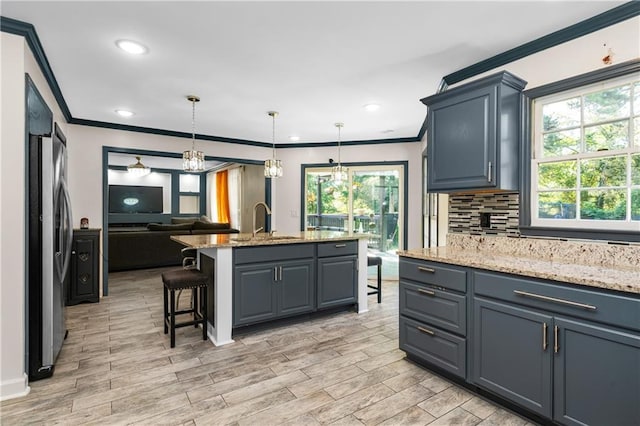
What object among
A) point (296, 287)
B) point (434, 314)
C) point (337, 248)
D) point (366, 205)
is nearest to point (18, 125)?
point (296, 287)

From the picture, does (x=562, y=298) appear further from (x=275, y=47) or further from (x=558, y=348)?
(x=275, y=47)

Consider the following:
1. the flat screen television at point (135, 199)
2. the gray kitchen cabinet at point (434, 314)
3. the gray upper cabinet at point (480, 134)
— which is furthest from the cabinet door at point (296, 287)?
the flat screen television at point (135, 199)

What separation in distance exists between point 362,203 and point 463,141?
136 inches

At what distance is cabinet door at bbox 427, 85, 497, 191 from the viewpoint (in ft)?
7.70

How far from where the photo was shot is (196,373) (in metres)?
2.41

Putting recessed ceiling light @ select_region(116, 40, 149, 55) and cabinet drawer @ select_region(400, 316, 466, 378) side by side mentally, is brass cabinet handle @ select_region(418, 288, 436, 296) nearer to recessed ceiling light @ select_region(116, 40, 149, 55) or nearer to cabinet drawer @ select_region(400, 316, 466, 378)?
cabinet drawer @ select_region(400, 316, 466, 378)

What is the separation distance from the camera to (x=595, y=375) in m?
1.57

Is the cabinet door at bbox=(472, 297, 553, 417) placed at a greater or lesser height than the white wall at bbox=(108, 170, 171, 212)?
lesser

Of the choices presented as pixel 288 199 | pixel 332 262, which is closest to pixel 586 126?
pixel 332 262

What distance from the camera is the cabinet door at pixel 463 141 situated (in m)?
2.35

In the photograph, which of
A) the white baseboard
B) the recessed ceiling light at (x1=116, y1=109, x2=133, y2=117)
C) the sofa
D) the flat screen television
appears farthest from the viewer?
the flat screen television

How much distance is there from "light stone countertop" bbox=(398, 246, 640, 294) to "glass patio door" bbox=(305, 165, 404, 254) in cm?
329

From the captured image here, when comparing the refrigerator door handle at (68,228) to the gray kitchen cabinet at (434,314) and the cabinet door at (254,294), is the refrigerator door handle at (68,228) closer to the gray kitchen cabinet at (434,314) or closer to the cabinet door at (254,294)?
the cabinet door at (254,294)

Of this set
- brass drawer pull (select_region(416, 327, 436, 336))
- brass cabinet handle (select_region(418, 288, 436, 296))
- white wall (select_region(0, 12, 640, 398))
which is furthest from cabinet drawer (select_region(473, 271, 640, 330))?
white wall (select_region(0, 12, 640, 398))
